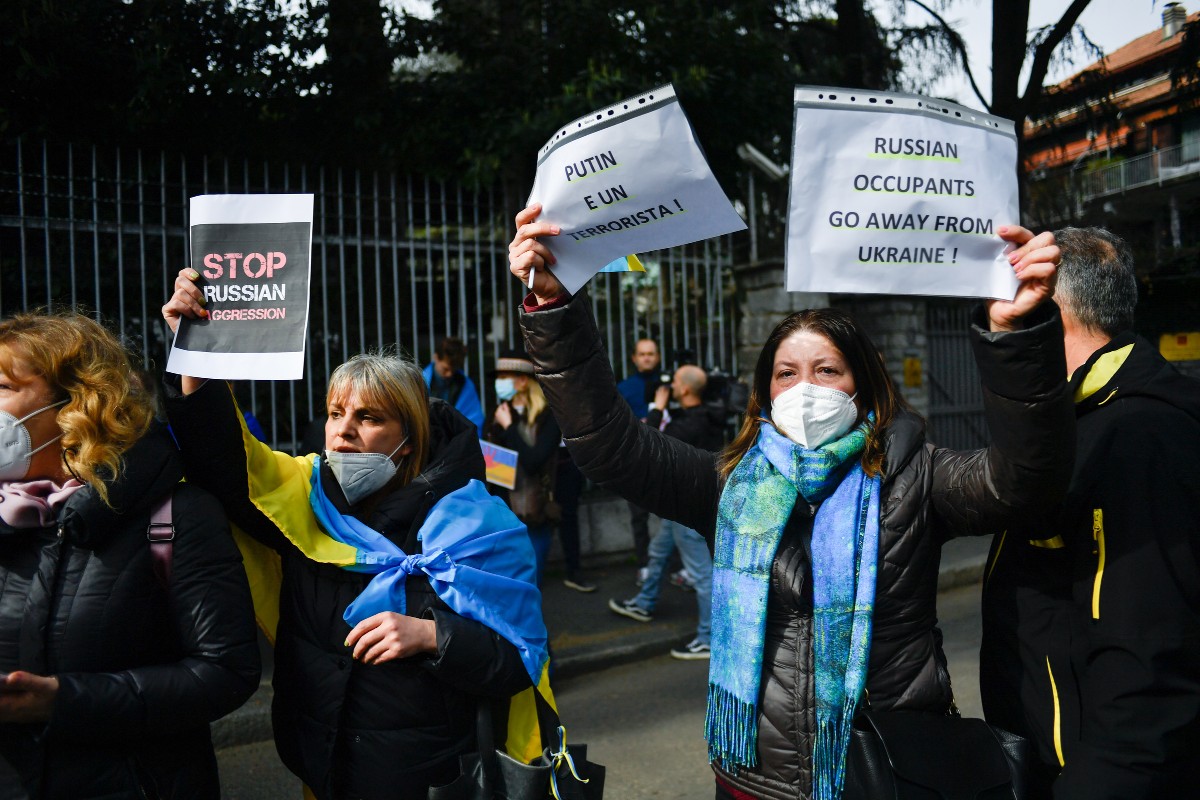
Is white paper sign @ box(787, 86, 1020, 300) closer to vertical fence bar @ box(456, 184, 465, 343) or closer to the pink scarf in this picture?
the pink scarf

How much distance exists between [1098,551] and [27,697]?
1.94 metres

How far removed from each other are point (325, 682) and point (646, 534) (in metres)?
5.63

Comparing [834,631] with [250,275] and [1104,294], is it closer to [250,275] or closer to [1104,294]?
[1104,294]

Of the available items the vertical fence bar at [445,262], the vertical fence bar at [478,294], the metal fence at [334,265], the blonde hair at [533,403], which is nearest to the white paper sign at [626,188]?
the metal fence at [334,265]

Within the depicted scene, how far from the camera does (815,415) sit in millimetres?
2000

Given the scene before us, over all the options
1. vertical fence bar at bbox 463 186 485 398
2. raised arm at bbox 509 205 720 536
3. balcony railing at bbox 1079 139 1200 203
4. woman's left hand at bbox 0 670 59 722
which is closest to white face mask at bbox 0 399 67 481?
woman's left hand at bbox 0 670 59 722

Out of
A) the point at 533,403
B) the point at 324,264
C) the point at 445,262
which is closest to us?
the point at 533,403

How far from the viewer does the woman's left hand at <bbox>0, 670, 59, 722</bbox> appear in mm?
1642

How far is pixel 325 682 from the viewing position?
2127mm

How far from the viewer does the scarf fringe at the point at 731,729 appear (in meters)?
1.89

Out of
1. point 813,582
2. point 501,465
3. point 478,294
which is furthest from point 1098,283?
point 478,294

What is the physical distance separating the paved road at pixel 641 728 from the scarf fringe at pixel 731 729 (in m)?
2.28

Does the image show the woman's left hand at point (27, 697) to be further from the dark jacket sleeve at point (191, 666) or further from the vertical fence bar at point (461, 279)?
the vertical fence bar at point (461, 279)

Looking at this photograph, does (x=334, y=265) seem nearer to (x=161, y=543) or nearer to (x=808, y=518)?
(x=161, y=543)
